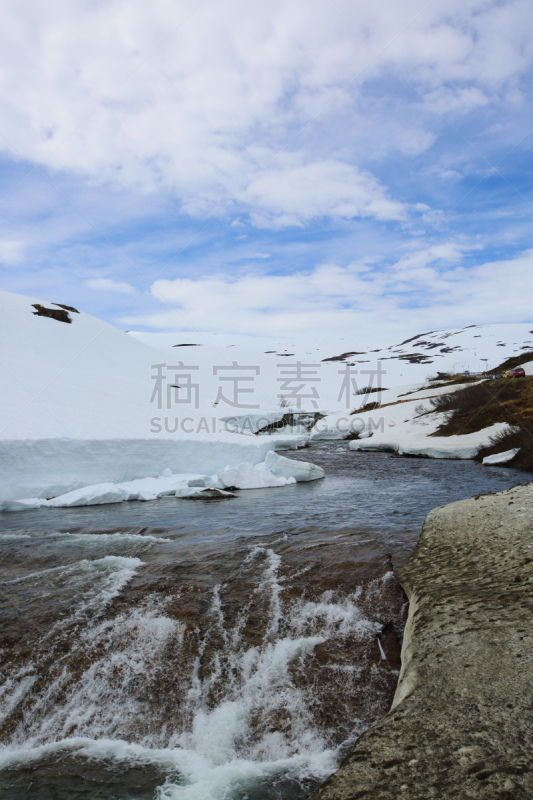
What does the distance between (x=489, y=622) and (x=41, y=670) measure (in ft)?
13.2

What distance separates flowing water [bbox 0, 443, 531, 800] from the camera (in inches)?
131

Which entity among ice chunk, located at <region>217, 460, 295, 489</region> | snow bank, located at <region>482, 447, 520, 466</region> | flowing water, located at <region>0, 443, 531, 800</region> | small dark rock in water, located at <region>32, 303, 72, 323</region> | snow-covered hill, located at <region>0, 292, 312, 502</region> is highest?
small dark rock in water, located at <region>32, 303, 72, 323</region>

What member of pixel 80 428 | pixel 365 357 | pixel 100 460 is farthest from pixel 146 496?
pixel 365 357

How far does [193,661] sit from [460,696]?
2436 mm

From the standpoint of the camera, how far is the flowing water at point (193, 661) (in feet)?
10.9

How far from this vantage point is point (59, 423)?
13266mm

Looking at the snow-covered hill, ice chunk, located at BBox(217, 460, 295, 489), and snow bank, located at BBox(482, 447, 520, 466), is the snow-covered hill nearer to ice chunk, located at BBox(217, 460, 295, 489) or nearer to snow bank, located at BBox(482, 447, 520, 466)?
ice chunk, located at BBox(217, 460, 295, 489)

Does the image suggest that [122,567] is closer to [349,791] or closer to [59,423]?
[349,791]

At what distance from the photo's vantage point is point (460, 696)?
2924 millimetres

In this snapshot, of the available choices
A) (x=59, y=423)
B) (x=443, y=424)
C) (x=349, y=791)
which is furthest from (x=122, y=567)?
(x=443, y=424)

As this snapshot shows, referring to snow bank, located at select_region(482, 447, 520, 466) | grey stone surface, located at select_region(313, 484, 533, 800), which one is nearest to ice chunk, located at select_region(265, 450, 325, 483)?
snow bank, located at select_region(482, 447, 520, 466)

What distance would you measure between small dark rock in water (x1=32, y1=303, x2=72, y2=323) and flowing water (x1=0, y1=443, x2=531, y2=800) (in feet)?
78.1

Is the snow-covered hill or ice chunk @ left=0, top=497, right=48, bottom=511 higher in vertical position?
the snow-covered hill

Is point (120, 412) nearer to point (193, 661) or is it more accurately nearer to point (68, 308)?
point (193, 661)
